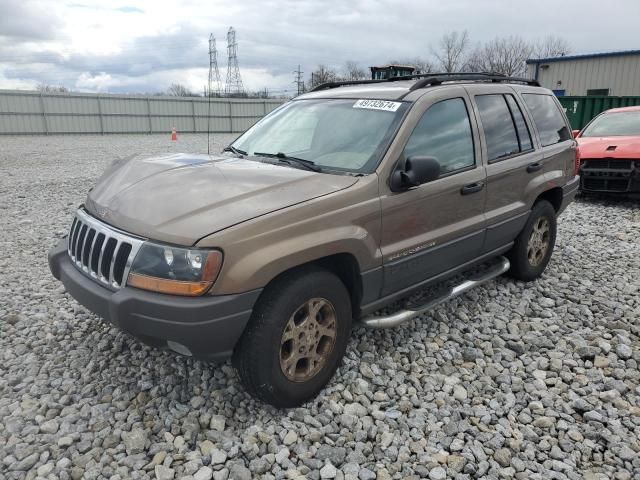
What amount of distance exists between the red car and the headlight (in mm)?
7297

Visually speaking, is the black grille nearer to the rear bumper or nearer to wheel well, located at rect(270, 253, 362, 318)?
the rear bumper

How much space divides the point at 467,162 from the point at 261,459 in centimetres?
256

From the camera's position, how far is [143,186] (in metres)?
2.99

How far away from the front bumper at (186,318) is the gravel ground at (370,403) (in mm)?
573

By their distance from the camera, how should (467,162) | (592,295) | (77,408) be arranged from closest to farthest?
(77,408) → (467,162) → (592,295)

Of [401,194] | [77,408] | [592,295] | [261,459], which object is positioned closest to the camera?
[261,459]

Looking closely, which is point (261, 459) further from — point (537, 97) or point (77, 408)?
point (537, 97)

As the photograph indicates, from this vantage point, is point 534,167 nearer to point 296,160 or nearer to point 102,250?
point 296,160

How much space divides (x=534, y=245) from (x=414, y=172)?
2.41 m

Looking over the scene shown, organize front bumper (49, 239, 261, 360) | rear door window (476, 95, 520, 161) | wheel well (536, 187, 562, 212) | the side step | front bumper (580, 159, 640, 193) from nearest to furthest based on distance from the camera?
front bumper (49, 239, 261, 360) < the side step < rear door window (476, 95, 520, 161) < wheel well (536, 187, 562, 212) < front bumper (580, 159, 640, 193)

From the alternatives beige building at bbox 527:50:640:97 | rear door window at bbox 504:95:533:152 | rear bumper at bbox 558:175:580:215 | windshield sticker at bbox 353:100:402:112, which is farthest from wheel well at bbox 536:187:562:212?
beige building at bbox 527:50:640:97

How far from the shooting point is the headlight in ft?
8.02

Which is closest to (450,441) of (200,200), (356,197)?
(356,197)

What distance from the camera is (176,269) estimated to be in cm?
247
